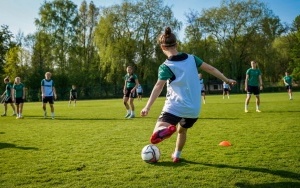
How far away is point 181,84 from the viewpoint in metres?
4.98

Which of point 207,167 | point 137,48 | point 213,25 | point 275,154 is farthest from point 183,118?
point 213,25

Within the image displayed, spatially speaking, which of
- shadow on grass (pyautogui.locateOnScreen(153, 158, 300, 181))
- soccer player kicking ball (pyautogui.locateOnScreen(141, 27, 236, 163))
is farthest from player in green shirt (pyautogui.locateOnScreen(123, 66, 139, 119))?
soccer player kicking ball (pyautogui.locateOnScreen(141, 27, 236, 163))

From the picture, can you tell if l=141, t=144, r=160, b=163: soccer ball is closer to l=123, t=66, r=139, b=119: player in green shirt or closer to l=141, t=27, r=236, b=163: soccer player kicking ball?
l=141, t=27, r=236, b=163: soccer player kicking ball

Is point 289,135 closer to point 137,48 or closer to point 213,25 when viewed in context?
point 137,48

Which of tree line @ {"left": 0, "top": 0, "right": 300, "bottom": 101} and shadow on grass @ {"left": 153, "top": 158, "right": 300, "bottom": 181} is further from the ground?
tree line @ {"left": 0, "top": 0, "right": 300, "bottom": 101}

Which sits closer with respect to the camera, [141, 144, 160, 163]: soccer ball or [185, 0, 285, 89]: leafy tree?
[141, 144, 160, 163]: soccer ball

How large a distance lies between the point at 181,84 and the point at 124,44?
1980 inches

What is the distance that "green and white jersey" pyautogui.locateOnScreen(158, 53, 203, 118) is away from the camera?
4941 mm

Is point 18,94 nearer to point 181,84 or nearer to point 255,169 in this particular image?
point 181,84

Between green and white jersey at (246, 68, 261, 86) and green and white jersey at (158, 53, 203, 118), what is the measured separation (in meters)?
10.9

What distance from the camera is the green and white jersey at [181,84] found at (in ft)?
16.2

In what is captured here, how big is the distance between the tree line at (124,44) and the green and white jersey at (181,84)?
160 feet

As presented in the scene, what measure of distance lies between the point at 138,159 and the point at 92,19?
63.4 m

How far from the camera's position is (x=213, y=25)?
61.7 m
